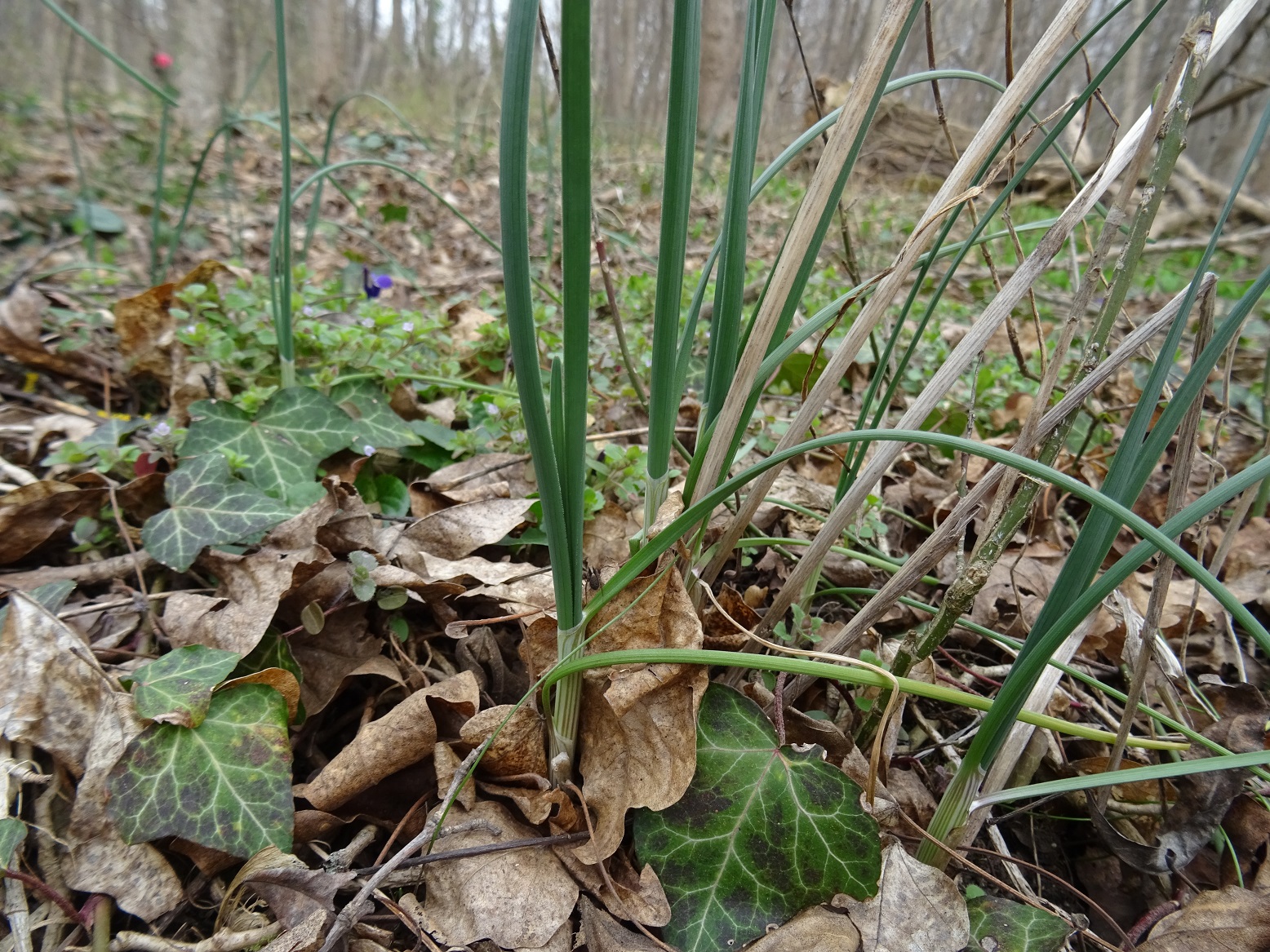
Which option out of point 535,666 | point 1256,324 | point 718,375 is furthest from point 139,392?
point 1256,324

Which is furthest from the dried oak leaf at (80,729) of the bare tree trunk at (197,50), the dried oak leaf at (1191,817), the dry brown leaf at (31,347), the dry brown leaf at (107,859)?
the bare tree trunk at (197,50)

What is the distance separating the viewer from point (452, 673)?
0.96 meters

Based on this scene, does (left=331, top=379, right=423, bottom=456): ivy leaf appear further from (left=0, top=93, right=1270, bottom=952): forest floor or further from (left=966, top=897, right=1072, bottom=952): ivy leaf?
(left=966, top=897, right=1072, bottom=952): ivy leaf

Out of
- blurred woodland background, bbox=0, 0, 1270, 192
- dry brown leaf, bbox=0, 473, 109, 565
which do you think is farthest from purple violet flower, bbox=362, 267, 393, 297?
blurred woodland background, bbox=0, 0, 1270, 192

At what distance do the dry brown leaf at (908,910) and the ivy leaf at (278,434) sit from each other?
39.2 inches

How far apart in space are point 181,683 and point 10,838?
19 centimetres

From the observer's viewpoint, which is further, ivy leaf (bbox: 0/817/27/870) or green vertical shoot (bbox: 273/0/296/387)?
green vertical shoot (bbox: 273/0/296/387)

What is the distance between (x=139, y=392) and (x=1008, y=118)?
1.68 m

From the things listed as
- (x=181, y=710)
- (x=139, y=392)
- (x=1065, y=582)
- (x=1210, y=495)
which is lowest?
(x=181, y=710)

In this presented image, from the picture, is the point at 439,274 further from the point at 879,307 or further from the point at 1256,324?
the point at 1256,324

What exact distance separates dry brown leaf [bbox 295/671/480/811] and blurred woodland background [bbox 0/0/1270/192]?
3802 mm

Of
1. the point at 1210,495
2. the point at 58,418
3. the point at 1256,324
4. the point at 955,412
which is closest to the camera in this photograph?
the point at 1210,495

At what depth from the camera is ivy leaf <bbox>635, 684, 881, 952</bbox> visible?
2.29ft

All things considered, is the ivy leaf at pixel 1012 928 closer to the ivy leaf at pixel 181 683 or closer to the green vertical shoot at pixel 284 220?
the ivy leaf at pixel 181 683
